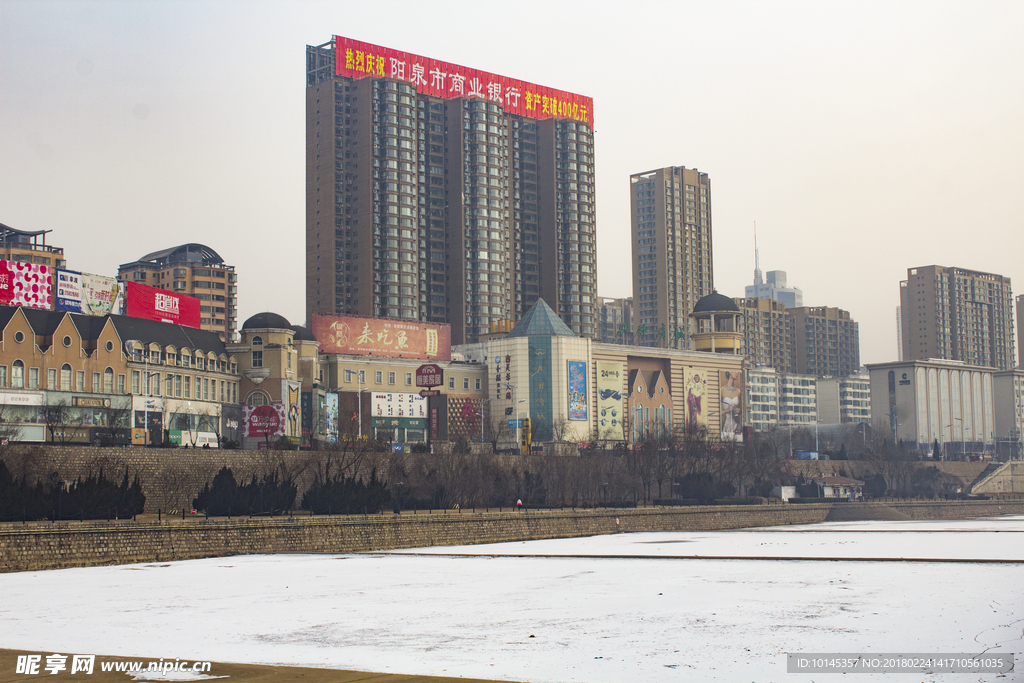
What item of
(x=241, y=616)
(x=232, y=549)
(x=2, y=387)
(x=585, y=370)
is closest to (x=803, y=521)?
(x=585, y=370)

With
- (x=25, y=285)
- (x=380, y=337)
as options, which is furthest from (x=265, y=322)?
(x=25, y=285)

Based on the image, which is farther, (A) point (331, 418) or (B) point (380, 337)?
(B) point (380, 337)

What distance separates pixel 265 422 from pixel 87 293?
23.0 meters

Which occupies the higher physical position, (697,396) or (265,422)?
(697,396)

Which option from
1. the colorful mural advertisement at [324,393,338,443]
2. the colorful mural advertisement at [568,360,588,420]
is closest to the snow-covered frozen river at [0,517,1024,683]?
the colorful mural advertisement at [324,393,338,443]

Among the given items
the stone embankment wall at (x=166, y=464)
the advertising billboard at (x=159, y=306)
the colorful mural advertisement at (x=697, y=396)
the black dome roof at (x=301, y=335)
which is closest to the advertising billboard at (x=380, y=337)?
the black dome roof at (x=301, y=335)

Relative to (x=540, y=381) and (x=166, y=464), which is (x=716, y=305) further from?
(x=166, y=464)

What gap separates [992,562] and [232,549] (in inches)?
1733

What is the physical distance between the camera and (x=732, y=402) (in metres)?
188

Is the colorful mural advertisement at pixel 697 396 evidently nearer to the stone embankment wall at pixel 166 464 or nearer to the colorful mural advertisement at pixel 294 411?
the colorful mural advertisement at pixel 294 411

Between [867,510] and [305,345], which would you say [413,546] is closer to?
[305,345]

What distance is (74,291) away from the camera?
354ft

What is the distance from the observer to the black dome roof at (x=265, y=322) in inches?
4889

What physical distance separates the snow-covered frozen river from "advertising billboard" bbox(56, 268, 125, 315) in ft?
170
